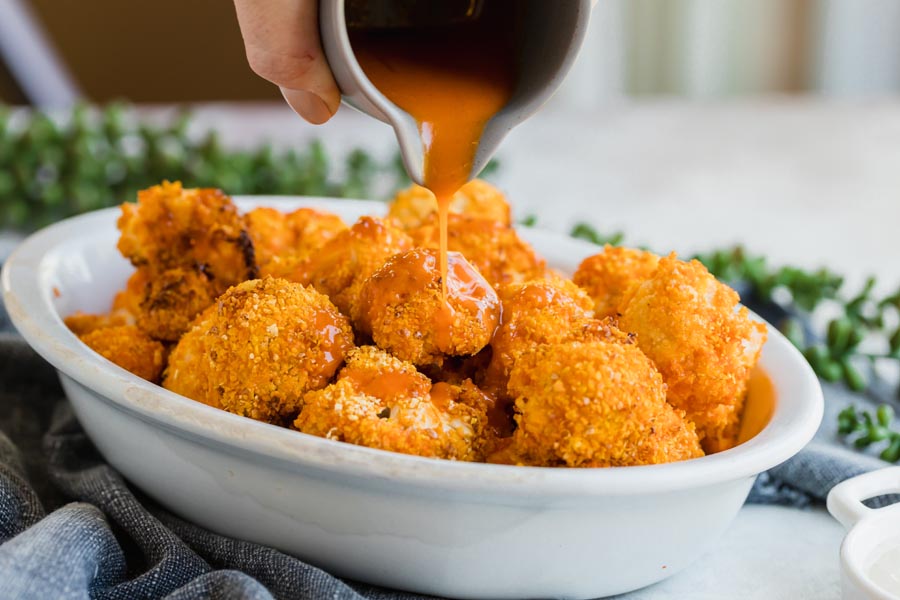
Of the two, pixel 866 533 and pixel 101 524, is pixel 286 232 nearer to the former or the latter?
pixel 101 524

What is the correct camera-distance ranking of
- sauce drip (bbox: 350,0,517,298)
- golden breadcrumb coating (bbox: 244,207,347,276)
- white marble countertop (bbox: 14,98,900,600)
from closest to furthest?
1. sauce drip (bbox: 350,0,517,298)
2. golden breadcrumb coating (bbox: 244,207,347,276)
3. white marble countertop (bbox: 14,98,900,600)

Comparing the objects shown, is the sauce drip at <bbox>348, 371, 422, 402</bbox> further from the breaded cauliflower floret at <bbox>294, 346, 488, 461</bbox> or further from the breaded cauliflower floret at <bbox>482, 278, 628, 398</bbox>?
the breaded cauliflower floret at <bbox>482, 278, 628, 398</bbox>

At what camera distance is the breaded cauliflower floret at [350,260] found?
3.81 ft

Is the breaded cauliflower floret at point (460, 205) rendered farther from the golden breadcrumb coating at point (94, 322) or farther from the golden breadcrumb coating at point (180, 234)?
the golden breadcrumb coating at point (94, 322)

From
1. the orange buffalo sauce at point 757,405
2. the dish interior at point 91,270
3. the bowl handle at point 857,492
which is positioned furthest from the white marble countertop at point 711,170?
the bowl handle at point 857,492

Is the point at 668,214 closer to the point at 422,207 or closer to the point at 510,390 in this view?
the point at 422,207

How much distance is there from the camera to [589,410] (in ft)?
3.04

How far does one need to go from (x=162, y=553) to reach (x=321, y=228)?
0.52m

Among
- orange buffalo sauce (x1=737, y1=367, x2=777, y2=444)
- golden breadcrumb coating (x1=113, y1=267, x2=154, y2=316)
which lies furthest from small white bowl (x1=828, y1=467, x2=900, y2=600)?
golden breadcrumb coating (x1=113, y1=267, x2=154, y2=316)

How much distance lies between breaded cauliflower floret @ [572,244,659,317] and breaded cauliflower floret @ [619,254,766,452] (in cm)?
13

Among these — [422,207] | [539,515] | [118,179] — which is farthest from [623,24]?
[539,515]

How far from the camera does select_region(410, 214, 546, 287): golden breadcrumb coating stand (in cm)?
128

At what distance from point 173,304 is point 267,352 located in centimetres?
25

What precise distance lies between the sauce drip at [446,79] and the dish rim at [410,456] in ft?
0.85
